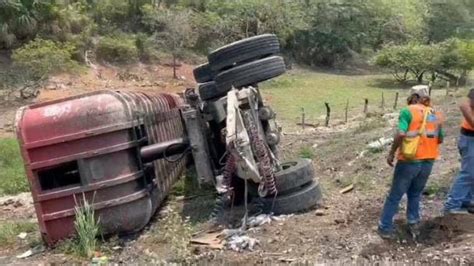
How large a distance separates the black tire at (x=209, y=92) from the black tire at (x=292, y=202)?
1.32 metres

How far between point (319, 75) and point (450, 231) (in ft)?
110

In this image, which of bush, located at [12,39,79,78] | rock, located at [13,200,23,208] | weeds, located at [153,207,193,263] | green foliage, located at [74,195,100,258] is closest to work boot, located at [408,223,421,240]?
weeds, located at [153,207,193,263]

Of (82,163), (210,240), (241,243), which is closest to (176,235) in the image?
(210,240)

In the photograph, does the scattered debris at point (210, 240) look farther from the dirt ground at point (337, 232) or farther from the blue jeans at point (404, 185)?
the blue jeans at point (404, 185)

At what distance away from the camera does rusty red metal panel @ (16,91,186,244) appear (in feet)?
21.8

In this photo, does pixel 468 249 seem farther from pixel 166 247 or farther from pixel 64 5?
pixel 64 5

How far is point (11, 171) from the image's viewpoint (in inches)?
516

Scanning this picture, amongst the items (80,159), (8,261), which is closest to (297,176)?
(80,159)

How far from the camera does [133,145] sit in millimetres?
6910

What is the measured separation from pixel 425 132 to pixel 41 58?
2257 cm

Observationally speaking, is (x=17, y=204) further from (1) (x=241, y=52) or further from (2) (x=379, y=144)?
(2) (x=379, y=144)

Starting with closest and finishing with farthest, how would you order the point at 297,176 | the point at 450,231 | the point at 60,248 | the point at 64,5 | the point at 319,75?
1. the point at 450,231
2. the point at 60,248
3. the point at 297,176
4. the point at 64,5
5. the point at 319,75

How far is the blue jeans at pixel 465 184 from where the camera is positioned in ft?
21.3

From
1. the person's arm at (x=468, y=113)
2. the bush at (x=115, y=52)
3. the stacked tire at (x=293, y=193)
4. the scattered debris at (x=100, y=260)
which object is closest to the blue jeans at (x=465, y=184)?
the person's arm at (x=468, y=113)
